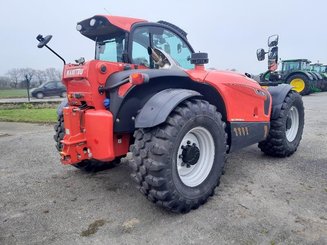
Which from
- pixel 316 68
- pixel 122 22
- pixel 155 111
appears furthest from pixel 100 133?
pixel 316 68

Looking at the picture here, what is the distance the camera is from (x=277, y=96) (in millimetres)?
4863

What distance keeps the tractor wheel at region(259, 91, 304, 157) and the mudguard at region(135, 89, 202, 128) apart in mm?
2217

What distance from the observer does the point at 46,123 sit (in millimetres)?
9203

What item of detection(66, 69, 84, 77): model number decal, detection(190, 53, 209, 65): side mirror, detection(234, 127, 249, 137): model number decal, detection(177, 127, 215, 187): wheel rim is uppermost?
detection(190, 53, 209, 65): side mirror

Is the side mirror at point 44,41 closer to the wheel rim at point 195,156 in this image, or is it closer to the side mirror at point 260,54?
the wheel rim at point 195,156

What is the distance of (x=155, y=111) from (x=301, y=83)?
18103 mm

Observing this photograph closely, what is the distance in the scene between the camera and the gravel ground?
2.63 metres

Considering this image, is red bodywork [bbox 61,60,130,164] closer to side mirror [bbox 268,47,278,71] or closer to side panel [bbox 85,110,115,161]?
side panel [bbox 85,110,115,161]

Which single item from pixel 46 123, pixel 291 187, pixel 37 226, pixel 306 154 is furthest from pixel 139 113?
pixel 46 123

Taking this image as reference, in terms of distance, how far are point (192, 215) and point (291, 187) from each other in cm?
144

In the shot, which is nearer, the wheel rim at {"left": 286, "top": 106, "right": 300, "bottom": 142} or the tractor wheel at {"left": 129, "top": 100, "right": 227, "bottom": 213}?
the tractor wheel at {"left": 129, "top": 100, "right": 227, "bottom": 213}

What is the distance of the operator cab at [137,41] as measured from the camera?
341 cm

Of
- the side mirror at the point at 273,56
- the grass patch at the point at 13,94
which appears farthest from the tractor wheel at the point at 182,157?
the grass patch at the point at 13,94

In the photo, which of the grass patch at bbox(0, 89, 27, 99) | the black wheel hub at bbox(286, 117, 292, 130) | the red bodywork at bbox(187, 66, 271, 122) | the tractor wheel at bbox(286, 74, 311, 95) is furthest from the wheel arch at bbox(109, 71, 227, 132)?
the grass patch at bbox(0, 89, 27, 99)
